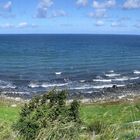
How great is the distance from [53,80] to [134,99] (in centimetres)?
1815

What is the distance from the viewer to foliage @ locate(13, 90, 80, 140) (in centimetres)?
758

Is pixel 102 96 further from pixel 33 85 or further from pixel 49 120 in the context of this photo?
pixel 49 120

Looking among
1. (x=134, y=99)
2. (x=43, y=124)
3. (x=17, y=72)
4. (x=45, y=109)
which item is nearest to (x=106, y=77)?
(x=17, y=72)

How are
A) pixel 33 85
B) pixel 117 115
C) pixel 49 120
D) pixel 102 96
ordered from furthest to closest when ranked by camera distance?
pixel 33 85 → pixel 102 96 → pixel 117 115 → pixel 49 120

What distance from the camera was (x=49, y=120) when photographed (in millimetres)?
10258

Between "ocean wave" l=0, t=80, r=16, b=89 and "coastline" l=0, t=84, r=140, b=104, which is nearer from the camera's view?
"coastline" l=0, t=84, r=140, b=104

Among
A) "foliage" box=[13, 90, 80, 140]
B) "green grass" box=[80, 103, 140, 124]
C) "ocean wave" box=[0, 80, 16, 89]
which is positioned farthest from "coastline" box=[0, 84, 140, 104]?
"foliage" box=[13, 90, 80, 140]

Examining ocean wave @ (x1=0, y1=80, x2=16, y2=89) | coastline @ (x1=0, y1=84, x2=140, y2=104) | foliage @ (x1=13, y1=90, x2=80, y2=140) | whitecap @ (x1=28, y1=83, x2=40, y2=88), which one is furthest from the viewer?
whitecap @ (x1=28, y1=83, x2=40, y2=88)

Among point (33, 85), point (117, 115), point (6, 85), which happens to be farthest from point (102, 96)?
point (117, 115)

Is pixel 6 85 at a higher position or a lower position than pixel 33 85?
higher

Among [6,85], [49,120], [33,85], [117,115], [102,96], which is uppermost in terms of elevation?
[49,120]

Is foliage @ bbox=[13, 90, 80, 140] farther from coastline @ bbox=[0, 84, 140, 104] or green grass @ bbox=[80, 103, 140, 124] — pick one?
coastline @ bbox=[0, 84, 140, 104]

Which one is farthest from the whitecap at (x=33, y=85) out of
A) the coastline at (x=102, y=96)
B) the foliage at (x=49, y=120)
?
the foliage at (x=49, y=120)

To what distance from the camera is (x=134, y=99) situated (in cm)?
4856
